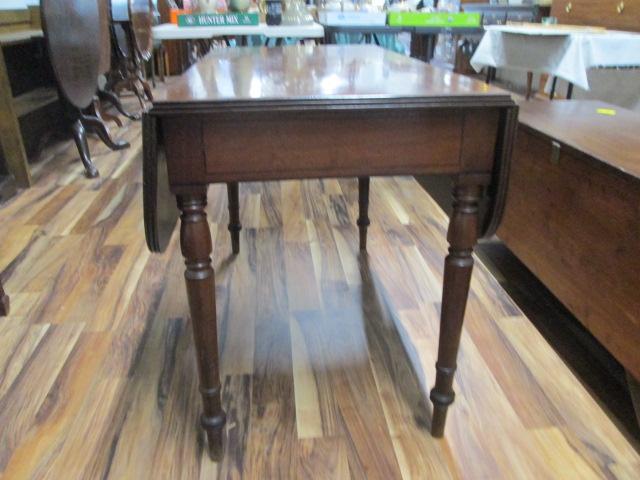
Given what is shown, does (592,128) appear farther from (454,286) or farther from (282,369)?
(282,369)

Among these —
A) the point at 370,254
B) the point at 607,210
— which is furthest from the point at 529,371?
the point at 370,254

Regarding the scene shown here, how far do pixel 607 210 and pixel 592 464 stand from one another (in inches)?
20.7

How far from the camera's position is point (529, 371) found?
46.4 inches

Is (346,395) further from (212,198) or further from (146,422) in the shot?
(212,198)

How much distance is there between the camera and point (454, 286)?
888mm

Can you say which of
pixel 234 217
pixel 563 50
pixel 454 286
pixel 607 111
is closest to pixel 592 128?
pixel 607 111

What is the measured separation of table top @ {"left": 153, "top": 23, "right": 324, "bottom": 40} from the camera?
7.17 feet

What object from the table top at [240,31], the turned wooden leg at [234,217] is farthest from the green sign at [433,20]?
the turned wooden leg at [234,217]

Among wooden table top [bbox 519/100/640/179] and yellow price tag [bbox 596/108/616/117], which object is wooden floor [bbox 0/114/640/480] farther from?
yellow price tag [bbox 596/108/616/117]

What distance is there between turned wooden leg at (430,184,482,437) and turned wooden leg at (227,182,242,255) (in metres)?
0.86

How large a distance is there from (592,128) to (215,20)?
1.51 metres

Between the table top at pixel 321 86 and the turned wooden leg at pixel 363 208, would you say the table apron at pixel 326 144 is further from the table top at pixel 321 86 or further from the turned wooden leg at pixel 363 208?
the turned wooden leg at pixel 363 208

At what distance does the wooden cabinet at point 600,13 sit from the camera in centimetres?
278

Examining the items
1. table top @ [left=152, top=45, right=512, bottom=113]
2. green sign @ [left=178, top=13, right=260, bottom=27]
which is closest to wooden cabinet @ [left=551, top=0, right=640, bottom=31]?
green sign @ [left=178, top=13, right=260, bottom=27]
